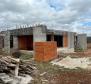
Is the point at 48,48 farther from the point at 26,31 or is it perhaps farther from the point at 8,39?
the point at 8,39

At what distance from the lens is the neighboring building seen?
2149 cm

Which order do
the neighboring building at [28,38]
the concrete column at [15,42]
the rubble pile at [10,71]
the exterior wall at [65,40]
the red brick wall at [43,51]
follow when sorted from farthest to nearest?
the exterior wall at [65,40] → the concrete column at [15,42] → the neighboring building at [28,38] → the red brick wall at [43,51] → the rubble pile at [10,71]

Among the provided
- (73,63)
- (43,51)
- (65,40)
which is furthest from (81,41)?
(73,63)

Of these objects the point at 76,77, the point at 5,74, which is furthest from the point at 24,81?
the point at 76,77

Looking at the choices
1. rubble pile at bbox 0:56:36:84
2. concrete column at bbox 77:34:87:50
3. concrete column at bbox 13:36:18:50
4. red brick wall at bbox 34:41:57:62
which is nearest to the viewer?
rubble pile at bbox 0:56:36:84

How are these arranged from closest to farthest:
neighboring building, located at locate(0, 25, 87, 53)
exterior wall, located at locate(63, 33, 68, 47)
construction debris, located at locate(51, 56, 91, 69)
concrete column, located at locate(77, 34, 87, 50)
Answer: construction debris, located at locate(51, 56, 91, 69) < neighboring building, located at locate(0, 25, 87, 53) < exterior wall, located at locate(63, 33, 68, 47) < concrete column, located at locate(77, 34, 87, 50)

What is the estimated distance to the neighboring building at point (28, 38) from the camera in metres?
21.5

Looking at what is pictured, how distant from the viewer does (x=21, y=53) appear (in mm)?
23250

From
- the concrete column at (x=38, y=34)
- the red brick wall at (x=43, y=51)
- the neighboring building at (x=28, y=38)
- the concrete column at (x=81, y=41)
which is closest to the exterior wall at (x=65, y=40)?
the neighboring building at (x=28, y=38)

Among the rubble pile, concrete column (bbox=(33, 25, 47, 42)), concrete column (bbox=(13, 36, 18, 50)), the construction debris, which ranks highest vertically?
concrete column (bbox=(33, 25, 47, 42))

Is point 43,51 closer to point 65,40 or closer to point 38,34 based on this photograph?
point 38,34

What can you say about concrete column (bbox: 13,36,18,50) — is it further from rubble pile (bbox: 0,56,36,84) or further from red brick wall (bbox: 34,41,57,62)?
rubble pile (bbox: 0,56,36,84)

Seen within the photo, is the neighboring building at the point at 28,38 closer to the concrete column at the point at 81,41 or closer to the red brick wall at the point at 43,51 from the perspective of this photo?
the red brick wall at the point at 43,51

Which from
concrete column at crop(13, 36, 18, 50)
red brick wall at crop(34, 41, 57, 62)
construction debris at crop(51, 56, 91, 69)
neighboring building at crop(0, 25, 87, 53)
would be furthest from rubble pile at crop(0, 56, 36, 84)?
concrete column at crop(13, 36, 18, 50)
